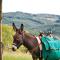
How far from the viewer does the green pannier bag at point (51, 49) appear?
6.99 metres

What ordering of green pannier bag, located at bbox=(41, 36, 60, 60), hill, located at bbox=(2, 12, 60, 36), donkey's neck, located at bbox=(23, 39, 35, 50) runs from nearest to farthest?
green pannier bag, located at bbox=(41, 36, 60, 60) → donkey's neck, located at bbox=(23, 39, 35, 50) → hill, located at bbox=(2, 12, 60, 36)

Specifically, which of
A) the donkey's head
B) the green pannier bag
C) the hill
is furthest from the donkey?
the hill

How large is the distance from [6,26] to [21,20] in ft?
2.07

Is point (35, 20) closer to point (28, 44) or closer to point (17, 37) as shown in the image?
point (28, 44)

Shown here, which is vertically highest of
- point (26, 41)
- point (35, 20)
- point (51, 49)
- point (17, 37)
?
point (35, 20)

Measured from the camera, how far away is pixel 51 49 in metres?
7.00

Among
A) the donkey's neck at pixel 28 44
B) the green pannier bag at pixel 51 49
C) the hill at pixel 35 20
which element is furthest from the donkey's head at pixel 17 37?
the hill at pixel 35 20

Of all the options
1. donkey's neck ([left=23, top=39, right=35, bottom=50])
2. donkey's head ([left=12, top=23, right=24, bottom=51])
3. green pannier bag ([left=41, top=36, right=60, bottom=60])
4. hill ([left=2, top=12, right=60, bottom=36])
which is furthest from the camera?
hill ([left=2, top=12, right=60, bottom=36])

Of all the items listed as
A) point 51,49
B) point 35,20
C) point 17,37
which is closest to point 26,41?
point 17,37

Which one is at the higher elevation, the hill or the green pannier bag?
the hill

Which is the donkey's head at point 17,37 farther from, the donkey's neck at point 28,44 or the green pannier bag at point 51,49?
the green pannier bag at point 51,49

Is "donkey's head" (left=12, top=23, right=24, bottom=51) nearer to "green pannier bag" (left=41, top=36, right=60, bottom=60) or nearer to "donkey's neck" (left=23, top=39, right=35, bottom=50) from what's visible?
"donkey's neck" (left=23, top=39, right=35, bottom=50)

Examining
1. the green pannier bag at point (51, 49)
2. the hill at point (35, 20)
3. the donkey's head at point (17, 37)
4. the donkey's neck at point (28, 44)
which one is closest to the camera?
the green pannier bag at point (51, 49)

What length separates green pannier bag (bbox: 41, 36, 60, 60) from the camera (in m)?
6.99
